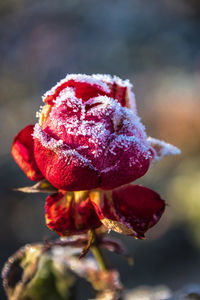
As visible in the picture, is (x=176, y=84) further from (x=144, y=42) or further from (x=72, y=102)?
(x=72, y=102)

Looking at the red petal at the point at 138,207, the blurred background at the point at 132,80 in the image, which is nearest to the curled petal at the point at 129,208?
the red petal at the point at 138,207

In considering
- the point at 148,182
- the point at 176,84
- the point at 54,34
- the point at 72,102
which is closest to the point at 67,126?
the point at 72,102

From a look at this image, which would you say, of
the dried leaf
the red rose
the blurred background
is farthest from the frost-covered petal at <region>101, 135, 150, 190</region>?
the blurred background

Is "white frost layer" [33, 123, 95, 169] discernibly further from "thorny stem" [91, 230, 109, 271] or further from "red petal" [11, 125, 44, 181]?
"thorny stem" [91, 230, 109, 271]

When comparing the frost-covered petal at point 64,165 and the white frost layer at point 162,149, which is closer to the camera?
the frost-covered petal at point 64,165

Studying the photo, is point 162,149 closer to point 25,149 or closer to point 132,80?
point 25,149

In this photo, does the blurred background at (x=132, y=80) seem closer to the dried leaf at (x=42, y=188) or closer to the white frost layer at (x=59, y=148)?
the dried leaf at (x=42, y=188)

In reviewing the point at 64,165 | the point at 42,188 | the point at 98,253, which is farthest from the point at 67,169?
the point at 98,253
